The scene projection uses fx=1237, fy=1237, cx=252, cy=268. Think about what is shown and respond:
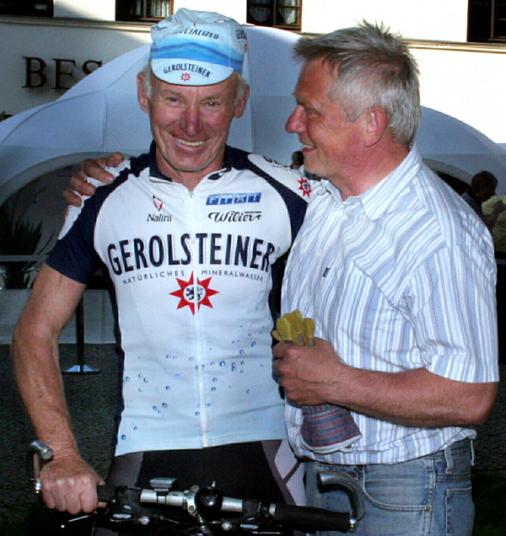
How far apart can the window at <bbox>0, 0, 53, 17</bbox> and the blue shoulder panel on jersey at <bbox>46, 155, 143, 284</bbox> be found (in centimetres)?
2146

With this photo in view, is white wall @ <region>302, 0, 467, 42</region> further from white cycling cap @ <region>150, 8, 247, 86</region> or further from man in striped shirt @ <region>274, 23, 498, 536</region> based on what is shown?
man in striped shirt @ <region>274, 23, 498, 536</region>

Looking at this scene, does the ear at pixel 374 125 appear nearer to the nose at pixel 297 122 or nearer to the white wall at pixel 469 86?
the nose at pixel 297 122

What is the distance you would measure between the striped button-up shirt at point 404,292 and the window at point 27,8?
21802 millimetres

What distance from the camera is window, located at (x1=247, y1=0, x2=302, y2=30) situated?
2473cm

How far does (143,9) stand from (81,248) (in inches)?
869

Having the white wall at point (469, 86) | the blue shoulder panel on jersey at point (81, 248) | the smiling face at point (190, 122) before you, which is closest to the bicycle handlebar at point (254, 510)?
the blue shoulder panel on jersey at point (81, 248)

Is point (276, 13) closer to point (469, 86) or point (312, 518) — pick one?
point (469, 86)

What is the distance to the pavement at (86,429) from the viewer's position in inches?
297

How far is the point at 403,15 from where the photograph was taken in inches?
992

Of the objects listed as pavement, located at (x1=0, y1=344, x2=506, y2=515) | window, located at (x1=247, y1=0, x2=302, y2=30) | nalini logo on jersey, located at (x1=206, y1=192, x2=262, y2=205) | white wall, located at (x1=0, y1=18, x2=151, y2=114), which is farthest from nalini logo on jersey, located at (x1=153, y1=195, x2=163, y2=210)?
window, located at (x1=247, y1=0, x2=302, y2=30)

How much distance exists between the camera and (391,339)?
2.67 meters

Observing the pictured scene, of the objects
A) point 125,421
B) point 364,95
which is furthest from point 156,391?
point 364,95

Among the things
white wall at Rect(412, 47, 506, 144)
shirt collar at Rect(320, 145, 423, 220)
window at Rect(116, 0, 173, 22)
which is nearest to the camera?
shirt collar at Rect(320, 145, 423, 220)

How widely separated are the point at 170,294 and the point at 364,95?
0.67 metres
